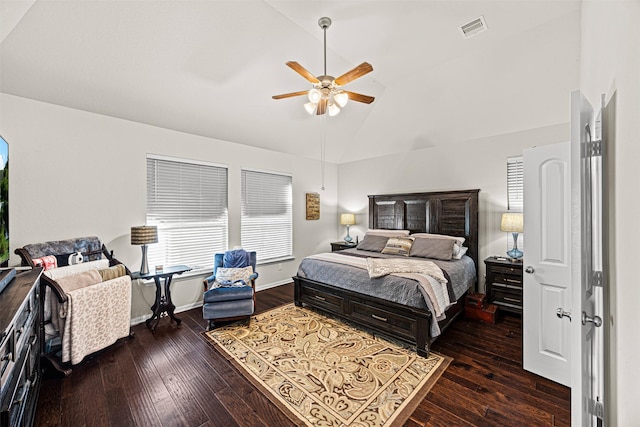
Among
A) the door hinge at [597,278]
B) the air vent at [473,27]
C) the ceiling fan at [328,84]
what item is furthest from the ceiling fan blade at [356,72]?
the door hinge at [597,278]

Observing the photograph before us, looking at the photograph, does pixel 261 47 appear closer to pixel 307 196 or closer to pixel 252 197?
pixel 252 197

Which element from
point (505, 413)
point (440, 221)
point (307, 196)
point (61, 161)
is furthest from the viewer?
point (307, 196)

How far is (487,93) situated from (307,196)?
3.57m

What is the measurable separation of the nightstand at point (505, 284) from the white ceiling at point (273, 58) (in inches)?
81.6

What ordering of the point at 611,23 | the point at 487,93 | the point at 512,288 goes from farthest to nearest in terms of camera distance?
1. the point at 487,93
2. the point at 512,288
3. the point at 611,23

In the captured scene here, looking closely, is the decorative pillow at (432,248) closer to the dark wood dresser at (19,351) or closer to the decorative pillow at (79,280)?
the decorative pillow at (79,280)

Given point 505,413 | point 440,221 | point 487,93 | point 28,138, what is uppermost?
point 487,93

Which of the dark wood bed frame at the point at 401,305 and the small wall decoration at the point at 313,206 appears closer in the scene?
A: the dark wood bed frame at the point at 401,305

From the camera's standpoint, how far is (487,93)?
12.3 ft

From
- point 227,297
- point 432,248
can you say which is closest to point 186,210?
point 227,297

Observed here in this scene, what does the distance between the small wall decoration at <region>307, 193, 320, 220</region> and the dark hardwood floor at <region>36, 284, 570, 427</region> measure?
337cm

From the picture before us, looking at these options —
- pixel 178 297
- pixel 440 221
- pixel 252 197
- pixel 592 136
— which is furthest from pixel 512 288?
pixel 178 297

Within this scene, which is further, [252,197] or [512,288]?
[252,197]

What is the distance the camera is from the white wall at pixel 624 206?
0.79 m
